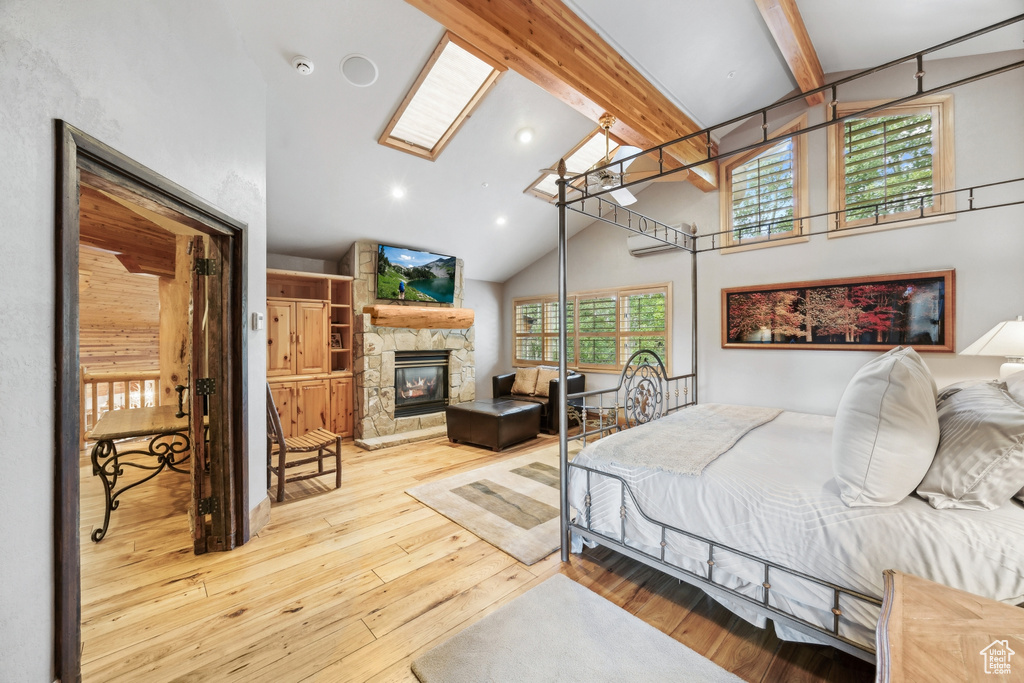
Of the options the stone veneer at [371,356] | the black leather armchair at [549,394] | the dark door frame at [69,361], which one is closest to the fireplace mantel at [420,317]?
the stone veneer at [371,356]

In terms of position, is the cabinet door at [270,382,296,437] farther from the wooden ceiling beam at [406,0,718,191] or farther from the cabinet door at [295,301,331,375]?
the wooden ceiling beam at [406,0,718,191]

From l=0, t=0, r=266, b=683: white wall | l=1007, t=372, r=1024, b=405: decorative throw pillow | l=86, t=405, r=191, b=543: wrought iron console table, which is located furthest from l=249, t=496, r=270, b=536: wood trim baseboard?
l=1007, t=372, r=1024, b=405: decorative throw pillow

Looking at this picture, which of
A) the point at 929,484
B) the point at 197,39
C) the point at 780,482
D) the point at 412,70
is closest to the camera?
the point at 929,484

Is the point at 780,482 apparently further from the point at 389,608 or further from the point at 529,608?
the point at 389,608

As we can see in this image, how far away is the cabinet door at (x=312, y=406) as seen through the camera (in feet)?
15.3

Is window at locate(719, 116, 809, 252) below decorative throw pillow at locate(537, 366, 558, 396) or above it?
above

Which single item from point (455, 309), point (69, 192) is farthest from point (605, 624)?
point (455, 309)

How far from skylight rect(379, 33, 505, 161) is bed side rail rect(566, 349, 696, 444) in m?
2.57

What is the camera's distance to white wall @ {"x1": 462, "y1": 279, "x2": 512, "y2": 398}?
22.0 ft

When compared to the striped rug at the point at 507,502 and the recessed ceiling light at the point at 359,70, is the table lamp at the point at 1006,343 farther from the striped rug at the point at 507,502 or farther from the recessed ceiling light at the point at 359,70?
the recessed ceiling light at the point at 359,70

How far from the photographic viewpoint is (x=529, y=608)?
186 centimetres

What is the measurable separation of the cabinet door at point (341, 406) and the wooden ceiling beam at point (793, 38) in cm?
516

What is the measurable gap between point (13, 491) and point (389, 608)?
142cm

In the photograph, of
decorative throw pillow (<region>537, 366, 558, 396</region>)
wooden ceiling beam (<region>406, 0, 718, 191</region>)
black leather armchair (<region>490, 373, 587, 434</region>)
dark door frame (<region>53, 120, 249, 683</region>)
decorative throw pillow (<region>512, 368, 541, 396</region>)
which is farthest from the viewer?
decorative throw pillow (<region>512, 368, 541, 396</region>)
